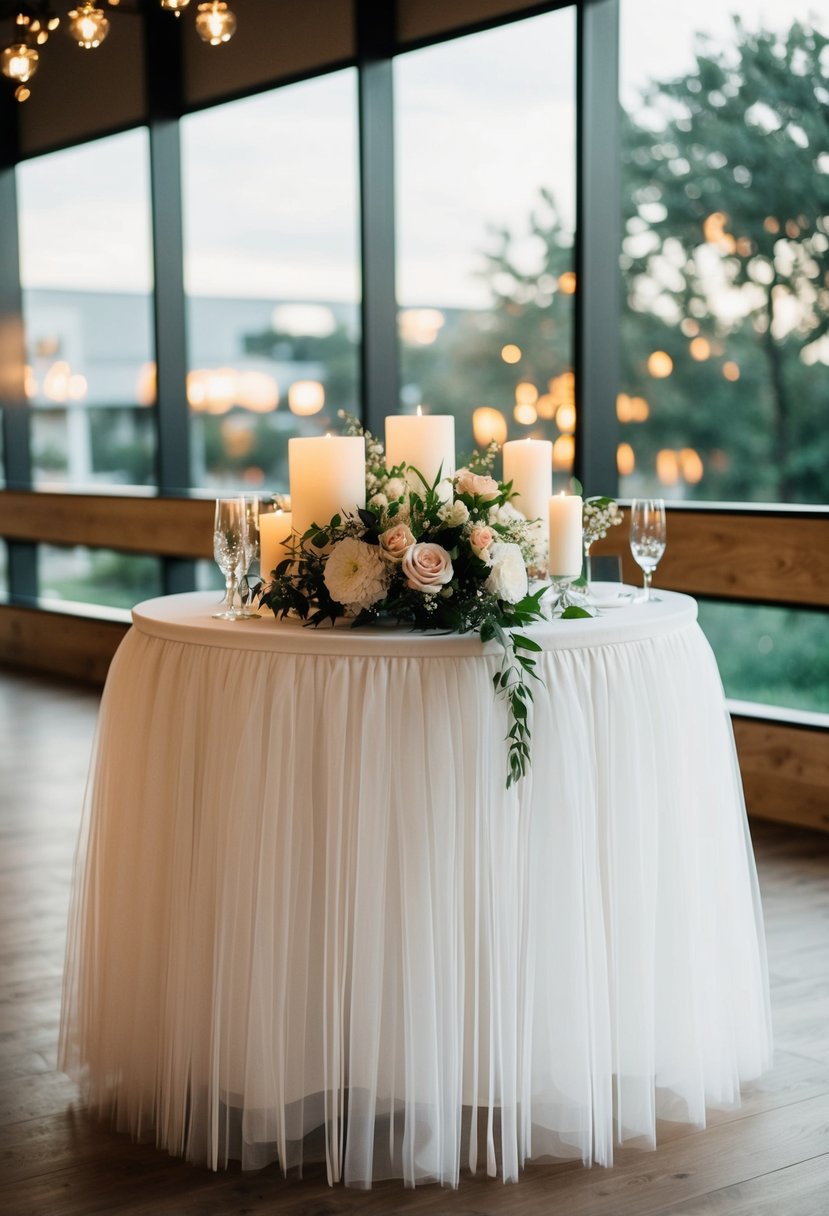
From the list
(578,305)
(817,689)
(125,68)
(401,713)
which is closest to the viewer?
→ (401,713)

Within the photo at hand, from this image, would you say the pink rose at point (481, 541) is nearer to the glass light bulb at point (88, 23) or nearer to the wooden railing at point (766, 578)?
the glass light bulb at point (88, 23)

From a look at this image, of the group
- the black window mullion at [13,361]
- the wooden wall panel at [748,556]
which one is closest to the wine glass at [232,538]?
the wooden wall panel at [748,556]

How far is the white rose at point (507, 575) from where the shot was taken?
2113mm

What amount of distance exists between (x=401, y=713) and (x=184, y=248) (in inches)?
212

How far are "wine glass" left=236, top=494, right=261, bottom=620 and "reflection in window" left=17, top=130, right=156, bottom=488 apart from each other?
6.01 m

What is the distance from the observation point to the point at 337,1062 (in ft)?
6.88

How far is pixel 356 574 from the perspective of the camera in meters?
2.16

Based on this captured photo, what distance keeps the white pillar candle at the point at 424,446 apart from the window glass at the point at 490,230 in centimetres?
1033

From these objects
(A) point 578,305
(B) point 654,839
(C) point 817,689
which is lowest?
(C) point 817,689

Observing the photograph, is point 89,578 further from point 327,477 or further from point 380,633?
point 380,633

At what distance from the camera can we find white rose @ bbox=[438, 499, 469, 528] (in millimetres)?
2164

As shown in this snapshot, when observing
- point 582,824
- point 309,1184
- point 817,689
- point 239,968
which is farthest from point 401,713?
point 817,689

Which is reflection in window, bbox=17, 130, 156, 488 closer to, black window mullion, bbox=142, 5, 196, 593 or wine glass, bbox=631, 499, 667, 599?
black window mullion, bbox=142, 5, 196, 593

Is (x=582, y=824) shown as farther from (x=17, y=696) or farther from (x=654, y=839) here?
(x=17, y=696)
